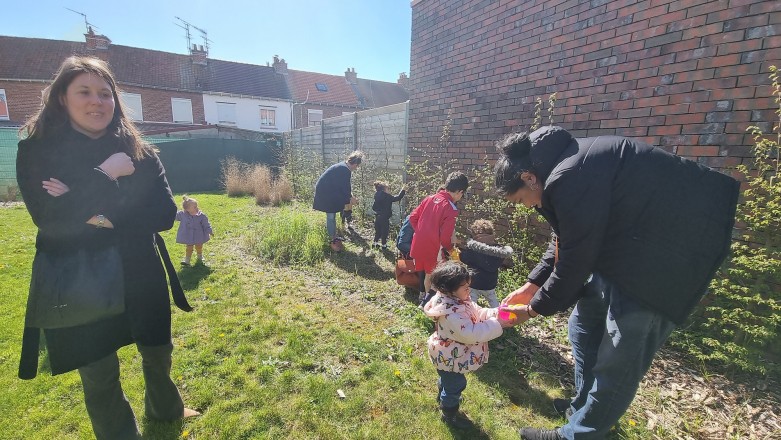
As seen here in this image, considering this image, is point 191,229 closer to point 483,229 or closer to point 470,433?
point 483,229

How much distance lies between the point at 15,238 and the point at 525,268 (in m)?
8.83

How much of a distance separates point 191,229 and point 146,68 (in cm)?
2514

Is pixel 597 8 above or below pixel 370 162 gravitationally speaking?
above

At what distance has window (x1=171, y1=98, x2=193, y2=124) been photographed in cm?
2411

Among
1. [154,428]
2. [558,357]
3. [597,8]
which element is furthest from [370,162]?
[154,428]

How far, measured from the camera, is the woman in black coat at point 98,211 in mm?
1606

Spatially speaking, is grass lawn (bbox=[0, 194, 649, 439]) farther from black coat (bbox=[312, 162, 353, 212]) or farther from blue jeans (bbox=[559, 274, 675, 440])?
black coat (bbox=[312, 162, 353, 212])

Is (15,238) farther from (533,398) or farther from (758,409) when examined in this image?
(758,409)

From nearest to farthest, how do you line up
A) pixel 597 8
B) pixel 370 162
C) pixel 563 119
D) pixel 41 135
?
1. pixel 41 135
2. pixel 597 8
3. pixel 563 119
4. pixel 370 162

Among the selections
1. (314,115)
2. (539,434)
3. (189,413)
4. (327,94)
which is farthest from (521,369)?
(327,94)

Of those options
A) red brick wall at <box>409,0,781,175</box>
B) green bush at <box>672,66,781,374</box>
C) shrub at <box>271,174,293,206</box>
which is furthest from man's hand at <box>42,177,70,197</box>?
shrub at <box>271,174,293,206</box>

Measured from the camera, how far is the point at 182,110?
24.4 meters

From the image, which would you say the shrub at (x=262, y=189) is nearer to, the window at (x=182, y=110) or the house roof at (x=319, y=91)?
the window at (x=182, y=110)

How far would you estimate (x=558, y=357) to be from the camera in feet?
10.6
